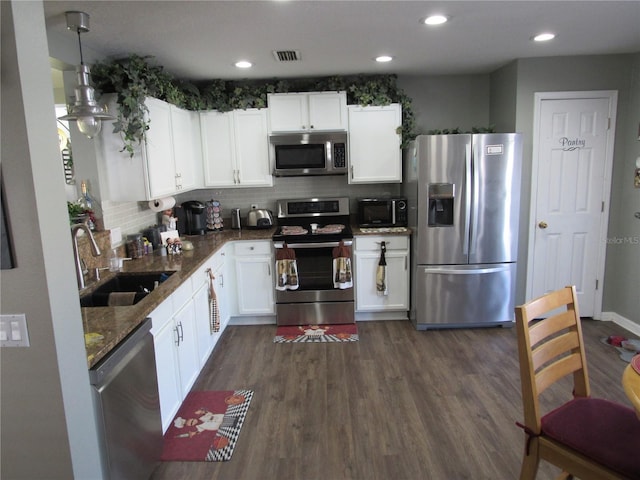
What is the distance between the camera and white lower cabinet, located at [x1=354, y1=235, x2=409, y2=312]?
4.08 metres

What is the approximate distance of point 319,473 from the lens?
7.24ft

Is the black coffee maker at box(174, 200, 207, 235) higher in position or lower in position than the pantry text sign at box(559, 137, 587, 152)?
lower

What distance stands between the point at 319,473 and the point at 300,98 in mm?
3212

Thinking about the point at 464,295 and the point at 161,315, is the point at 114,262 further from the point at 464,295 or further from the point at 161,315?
the point at 464,295

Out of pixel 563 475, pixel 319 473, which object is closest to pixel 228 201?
pixel 319 473

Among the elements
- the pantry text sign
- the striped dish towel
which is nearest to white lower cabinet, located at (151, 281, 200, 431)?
the striped dish towel

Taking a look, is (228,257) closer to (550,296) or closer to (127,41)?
(127,41)

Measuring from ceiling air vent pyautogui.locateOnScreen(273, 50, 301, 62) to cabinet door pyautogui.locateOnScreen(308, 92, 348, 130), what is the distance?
0.67 metres

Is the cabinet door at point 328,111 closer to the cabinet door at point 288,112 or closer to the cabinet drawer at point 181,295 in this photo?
the cabinet door at point 288,112

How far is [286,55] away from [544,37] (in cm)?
189

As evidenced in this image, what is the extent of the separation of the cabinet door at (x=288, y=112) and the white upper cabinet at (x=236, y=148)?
10cm

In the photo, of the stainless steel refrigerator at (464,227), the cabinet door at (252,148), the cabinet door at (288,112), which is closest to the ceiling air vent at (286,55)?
the cabinet door at (288,112)

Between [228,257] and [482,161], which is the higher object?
[482,161]

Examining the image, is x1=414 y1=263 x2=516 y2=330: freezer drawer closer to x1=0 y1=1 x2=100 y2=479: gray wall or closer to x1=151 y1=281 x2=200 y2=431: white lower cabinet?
x1=151 y1=281 x2=200 y2=431: white lower cabinet
